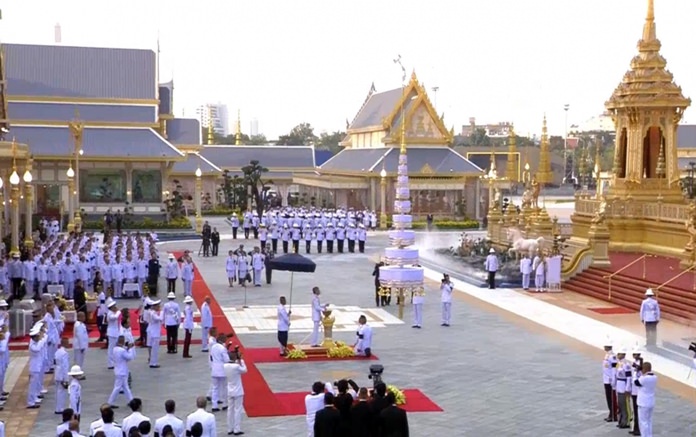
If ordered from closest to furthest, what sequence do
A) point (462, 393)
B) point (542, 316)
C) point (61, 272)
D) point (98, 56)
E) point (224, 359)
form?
point (224, 359) → point (462, 393) → point (542, 316) → point (61, 272) → point (98, 56)

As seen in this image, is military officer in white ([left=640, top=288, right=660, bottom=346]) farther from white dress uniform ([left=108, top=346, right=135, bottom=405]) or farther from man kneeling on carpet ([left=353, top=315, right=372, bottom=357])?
white dress uniform ([left=108, top=346, right=135, bottom=405])

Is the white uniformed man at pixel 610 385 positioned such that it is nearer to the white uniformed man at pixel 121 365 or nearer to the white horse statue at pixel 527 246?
the white uniformed man at pixel 121 365

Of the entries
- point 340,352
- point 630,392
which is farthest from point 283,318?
point 630,392

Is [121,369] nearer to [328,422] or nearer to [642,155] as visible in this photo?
[328,422]

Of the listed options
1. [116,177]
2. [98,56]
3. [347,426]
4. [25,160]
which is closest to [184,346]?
[347,426]

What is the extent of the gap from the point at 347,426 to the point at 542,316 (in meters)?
15.0

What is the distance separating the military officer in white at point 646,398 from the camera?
1335 cm

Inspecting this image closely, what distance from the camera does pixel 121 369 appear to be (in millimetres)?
15305

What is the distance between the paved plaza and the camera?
14.4m

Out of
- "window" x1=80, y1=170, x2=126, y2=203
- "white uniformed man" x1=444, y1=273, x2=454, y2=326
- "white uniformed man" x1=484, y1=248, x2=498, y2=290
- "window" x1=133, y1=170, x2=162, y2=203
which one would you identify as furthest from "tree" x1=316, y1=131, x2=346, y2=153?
A: "white uniformed man" x1=444, y1=273, x2=454, y2=326

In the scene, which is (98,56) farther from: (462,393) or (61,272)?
(462,393)

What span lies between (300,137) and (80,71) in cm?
7427

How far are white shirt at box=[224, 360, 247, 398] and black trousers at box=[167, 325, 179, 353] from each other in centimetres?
572

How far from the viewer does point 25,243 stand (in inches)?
1339
